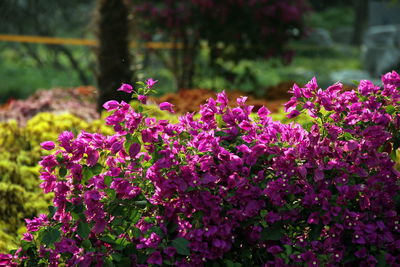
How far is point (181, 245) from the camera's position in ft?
8.34

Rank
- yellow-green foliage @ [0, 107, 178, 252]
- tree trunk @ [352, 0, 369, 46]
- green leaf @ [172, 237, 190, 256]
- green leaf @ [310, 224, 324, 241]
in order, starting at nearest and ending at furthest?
green leaf @ [172, 237, 190, 256] < green leaf @ [310, 224, 324, 241] < yellow-green foliage @ [0, 107, 178, 252] < tree trunk @ [352, 0, 369, 46]

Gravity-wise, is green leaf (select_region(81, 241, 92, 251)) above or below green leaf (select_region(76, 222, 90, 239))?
below

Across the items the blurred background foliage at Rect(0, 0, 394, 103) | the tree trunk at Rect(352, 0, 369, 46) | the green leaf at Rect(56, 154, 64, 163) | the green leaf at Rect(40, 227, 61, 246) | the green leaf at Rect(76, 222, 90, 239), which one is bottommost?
the tree trunk at Rect(352, 0, 369, 46)

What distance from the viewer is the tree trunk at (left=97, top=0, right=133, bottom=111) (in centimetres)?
675

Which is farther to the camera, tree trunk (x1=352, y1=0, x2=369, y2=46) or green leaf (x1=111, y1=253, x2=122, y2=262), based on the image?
tree trunk (x1=352, y1=0, x2=369, y2=46)

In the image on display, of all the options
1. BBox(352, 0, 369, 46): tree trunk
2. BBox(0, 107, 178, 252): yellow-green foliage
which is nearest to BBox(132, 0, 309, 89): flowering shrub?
BBox(0, 107, 178, 252): yellow-green foliage

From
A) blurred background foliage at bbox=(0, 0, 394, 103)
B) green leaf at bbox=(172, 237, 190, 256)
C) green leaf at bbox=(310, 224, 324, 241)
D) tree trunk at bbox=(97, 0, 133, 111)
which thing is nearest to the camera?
green leaf at bbox=(172, 237, 190, 256)

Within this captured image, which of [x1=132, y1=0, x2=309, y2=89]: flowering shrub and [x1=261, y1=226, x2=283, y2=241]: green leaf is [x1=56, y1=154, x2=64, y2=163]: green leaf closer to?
[x1=261, y1=226, x2=283, y2=241]: green leaf

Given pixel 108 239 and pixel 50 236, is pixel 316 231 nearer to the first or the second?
pixel 108 239

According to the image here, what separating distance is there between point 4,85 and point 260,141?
10.9 metres

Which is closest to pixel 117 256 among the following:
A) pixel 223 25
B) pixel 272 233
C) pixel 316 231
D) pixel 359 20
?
pixel 272 233

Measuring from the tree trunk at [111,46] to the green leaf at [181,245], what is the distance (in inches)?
170

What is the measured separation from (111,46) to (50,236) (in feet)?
14.4

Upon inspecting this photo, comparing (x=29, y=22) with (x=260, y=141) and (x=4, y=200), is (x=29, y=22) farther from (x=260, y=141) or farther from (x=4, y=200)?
(x=260, y=141)
